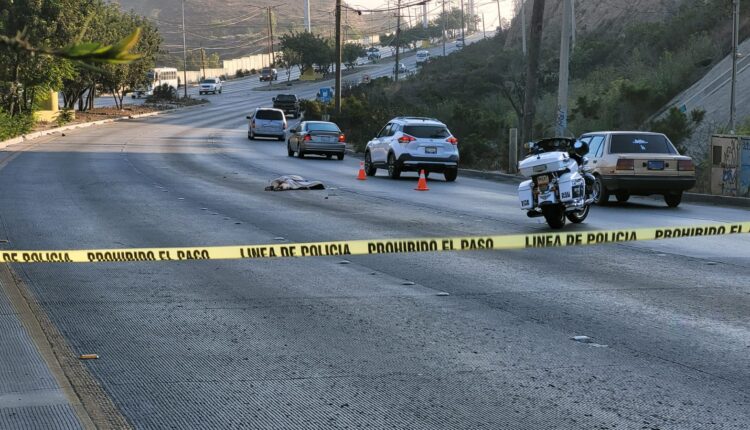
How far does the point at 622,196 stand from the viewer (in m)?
22.1

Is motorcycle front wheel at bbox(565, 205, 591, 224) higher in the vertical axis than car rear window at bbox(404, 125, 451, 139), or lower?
lower

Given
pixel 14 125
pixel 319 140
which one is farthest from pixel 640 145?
pixel 14 125

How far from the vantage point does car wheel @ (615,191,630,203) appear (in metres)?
21.5

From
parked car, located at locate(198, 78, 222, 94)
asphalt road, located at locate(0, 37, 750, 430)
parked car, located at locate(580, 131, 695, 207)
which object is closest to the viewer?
asphalt road, located at locate(0, 37, 750, 430)

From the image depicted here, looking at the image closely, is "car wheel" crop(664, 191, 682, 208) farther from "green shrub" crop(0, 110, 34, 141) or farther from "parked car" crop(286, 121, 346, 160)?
"green shrub" crop(0, 110, 34, 141)

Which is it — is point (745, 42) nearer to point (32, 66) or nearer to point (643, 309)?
point (32, 66)

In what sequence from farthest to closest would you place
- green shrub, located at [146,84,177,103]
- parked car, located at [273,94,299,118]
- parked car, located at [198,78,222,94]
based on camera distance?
parked car, located at [198,78,222,94] → green shrub, located at [146,84,177,103] → parked car, located at [273,94,299,118]

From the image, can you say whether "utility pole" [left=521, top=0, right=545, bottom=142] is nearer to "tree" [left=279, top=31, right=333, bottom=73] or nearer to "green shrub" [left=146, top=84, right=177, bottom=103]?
"green shrub" [left=146, top=84, right=177, bottom=103]

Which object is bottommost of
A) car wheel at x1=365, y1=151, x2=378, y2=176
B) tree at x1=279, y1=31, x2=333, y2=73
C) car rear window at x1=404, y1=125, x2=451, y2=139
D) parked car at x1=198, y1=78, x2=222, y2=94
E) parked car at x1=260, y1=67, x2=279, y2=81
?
car wheel at x1=365, y1=151, x2=378, y2=176

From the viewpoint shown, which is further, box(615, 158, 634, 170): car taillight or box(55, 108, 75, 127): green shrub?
box(55, 108, 75, 127): green shrub

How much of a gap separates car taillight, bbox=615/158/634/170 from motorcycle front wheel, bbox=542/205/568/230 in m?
4.99

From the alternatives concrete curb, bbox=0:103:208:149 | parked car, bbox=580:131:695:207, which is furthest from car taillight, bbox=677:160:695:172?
concrete curb, bbox=0:103:208:149

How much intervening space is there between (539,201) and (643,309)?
670 centimetres

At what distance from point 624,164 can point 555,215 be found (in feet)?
17.3
